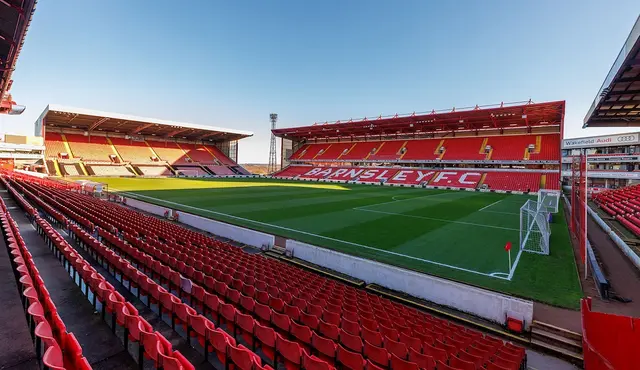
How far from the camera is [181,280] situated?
19.0 ft

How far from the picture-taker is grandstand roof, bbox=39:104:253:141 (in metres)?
42.0

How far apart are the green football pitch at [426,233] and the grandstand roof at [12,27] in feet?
35.8

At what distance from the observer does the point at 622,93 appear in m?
15.3

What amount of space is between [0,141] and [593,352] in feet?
228

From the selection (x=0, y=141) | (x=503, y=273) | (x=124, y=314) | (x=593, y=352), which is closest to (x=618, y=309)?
(x=503, y=273)

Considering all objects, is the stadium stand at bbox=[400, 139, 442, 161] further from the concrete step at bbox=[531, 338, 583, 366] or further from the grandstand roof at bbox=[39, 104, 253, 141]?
the concrete step at bbox=[531, 338, 583, 366]

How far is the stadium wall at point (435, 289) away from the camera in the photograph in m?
6.77

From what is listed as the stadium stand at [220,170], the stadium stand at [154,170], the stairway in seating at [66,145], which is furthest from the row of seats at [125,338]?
the stadium stand at [220,170]

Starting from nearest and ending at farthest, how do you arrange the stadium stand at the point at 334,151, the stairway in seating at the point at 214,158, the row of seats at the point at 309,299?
the row of seats at the point at 309,299 → the stadium stand at the point at 334,151 → the stairway in seating at the point at 214,158

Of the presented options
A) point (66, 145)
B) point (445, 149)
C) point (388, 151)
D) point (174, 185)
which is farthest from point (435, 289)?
point (66, 145)

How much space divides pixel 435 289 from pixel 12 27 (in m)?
16.3

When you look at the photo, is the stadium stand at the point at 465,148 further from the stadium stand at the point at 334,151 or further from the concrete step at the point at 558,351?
the concrete step at the point at 558,351

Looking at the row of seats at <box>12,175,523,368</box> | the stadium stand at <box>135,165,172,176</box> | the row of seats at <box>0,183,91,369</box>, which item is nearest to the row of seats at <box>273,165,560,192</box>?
the stadium stand at <box>135,165,172,176</box>

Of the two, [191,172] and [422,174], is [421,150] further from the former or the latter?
[191,172]
